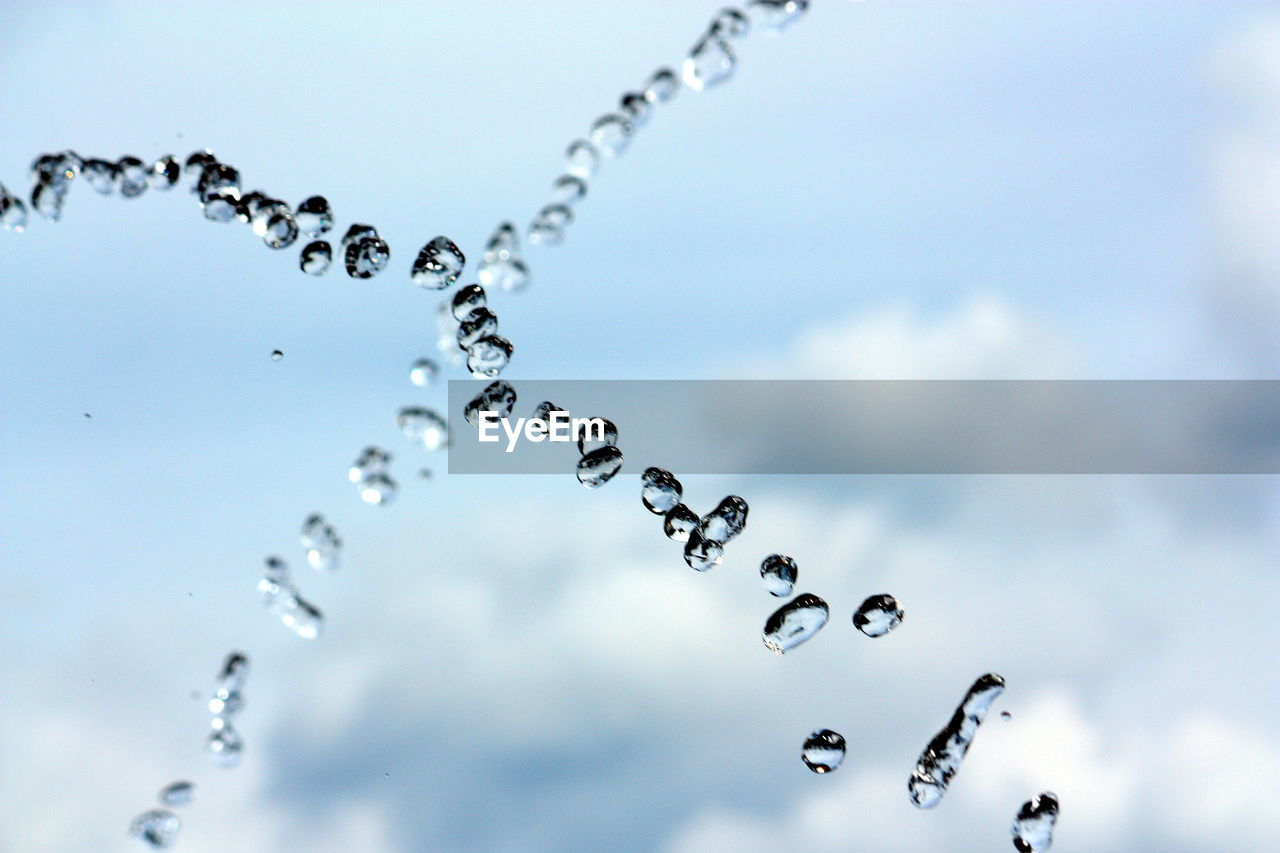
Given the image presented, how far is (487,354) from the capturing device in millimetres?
14516

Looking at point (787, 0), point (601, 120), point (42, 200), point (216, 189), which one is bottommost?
point (42, 200)

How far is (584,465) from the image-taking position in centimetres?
1518

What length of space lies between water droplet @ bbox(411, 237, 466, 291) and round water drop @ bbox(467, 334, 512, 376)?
2.88 feet

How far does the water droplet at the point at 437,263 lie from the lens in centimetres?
1429

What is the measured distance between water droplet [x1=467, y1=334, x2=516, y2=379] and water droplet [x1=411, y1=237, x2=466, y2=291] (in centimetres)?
88

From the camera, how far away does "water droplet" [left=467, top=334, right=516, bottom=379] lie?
14.5 meters

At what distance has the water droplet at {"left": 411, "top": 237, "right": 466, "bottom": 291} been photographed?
→ 563 inches

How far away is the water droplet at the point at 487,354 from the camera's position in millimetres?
14461

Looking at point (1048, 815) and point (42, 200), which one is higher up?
→ point (1048, 815)

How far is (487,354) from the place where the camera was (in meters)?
14.5

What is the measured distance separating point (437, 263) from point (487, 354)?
1.23m

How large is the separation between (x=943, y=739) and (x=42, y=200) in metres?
13.1

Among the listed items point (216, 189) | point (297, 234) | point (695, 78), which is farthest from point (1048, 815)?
point (216, 189)

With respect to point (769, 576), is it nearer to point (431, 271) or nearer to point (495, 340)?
point (495, 340)
